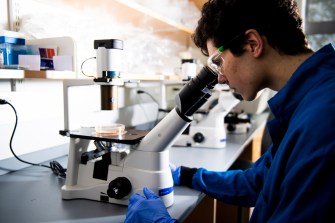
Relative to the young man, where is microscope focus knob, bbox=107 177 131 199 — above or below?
below

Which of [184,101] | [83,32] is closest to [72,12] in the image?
[83,32]

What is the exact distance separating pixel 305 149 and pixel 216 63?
46cm

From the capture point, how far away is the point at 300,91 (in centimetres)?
75

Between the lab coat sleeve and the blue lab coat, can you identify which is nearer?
the blue lab coat

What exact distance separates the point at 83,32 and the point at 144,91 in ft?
3.22

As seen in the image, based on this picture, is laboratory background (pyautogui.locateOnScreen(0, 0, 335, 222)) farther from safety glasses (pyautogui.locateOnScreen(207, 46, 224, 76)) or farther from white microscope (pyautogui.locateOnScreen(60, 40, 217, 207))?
safety glasses (pyautogui.locateOnScreen(207, 46, 224, 76))

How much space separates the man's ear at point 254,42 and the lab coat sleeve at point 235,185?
1.56 ft

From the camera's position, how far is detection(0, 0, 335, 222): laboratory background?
3.34ft

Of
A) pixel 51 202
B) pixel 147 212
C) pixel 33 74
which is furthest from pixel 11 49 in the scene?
pixel 147 212

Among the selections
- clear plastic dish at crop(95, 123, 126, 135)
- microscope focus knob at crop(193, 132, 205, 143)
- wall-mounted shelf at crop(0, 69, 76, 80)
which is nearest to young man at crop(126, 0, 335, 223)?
clear plastic dish at crop(95, 123, 126, 135)

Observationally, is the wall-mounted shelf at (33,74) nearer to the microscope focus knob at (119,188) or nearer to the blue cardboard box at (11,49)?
the blue cardboard box at (11,49)

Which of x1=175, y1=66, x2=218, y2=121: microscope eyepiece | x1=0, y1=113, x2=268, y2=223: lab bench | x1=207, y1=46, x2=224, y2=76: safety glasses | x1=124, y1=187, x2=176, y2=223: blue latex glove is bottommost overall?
x1=0, y1=113, x2=268, y2=223: lab bench

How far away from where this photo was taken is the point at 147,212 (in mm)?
863

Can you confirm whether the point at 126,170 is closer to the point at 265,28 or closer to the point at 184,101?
the point at 184,101
